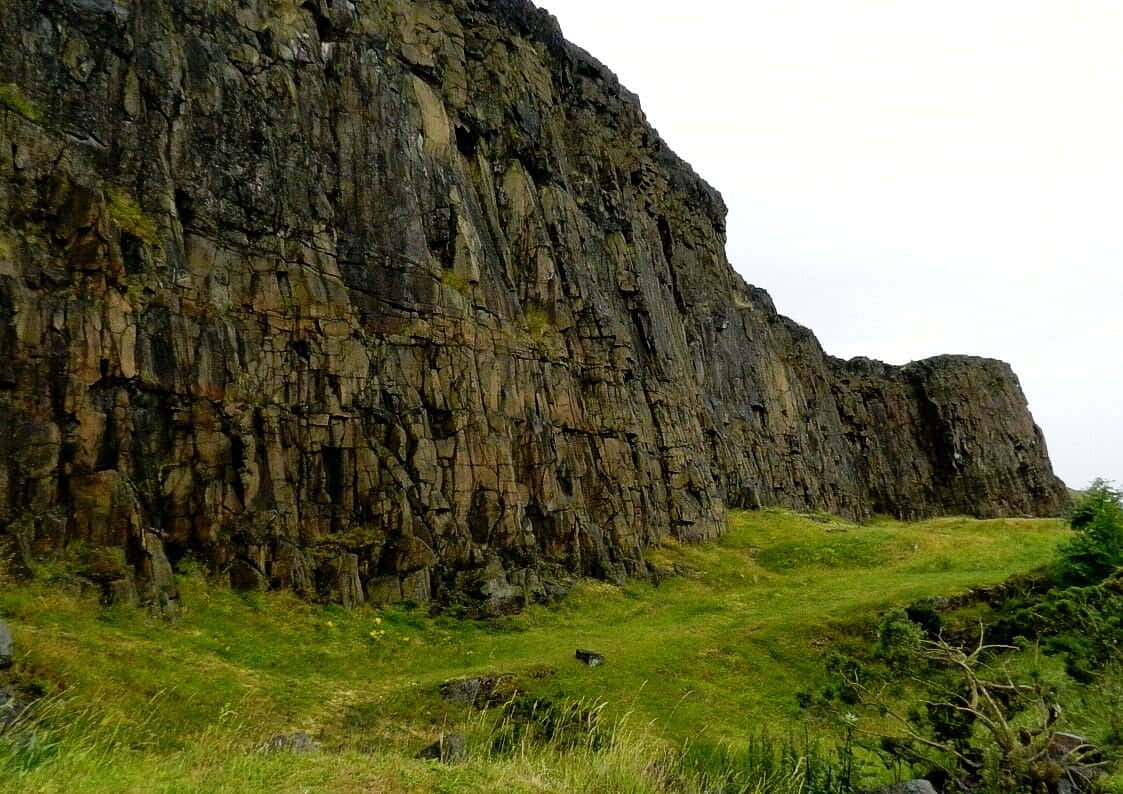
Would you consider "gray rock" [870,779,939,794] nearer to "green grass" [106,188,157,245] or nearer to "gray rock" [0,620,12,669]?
"gray rock" [0,620,12,669]

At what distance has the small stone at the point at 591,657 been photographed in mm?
21141

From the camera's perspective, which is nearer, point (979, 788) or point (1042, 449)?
point (979, 788)

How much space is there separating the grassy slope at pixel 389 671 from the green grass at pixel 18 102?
16298mm

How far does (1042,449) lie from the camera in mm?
94562

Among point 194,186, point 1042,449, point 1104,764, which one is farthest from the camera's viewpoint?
point 1042,449

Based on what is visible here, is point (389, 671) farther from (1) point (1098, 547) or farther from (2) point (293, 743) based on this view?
(1) point (1098, 547)

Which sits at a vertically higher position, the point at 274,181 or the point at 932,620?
the point at 274,181

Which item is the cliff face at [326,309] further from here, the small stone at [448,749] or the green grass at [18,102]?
the small stone at [448,749]

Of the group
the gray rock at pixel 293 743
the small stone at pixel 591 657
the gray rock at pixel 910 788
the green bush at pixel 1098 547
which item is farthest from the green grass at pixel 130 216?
the green bush at pixel 1098 547

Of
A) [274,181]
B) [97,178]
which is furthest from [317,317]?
[97,178]

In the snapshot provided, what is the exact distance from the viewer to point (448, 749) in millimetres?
12797

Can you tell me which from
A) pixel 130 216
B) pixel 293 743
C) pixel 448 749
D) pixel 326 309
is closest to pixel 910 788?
pixel 448 749

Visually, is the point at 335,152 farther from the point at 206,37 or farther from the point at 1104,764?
the point at 1104,764

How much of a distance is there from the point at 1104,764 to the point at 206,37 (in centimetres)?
3737
